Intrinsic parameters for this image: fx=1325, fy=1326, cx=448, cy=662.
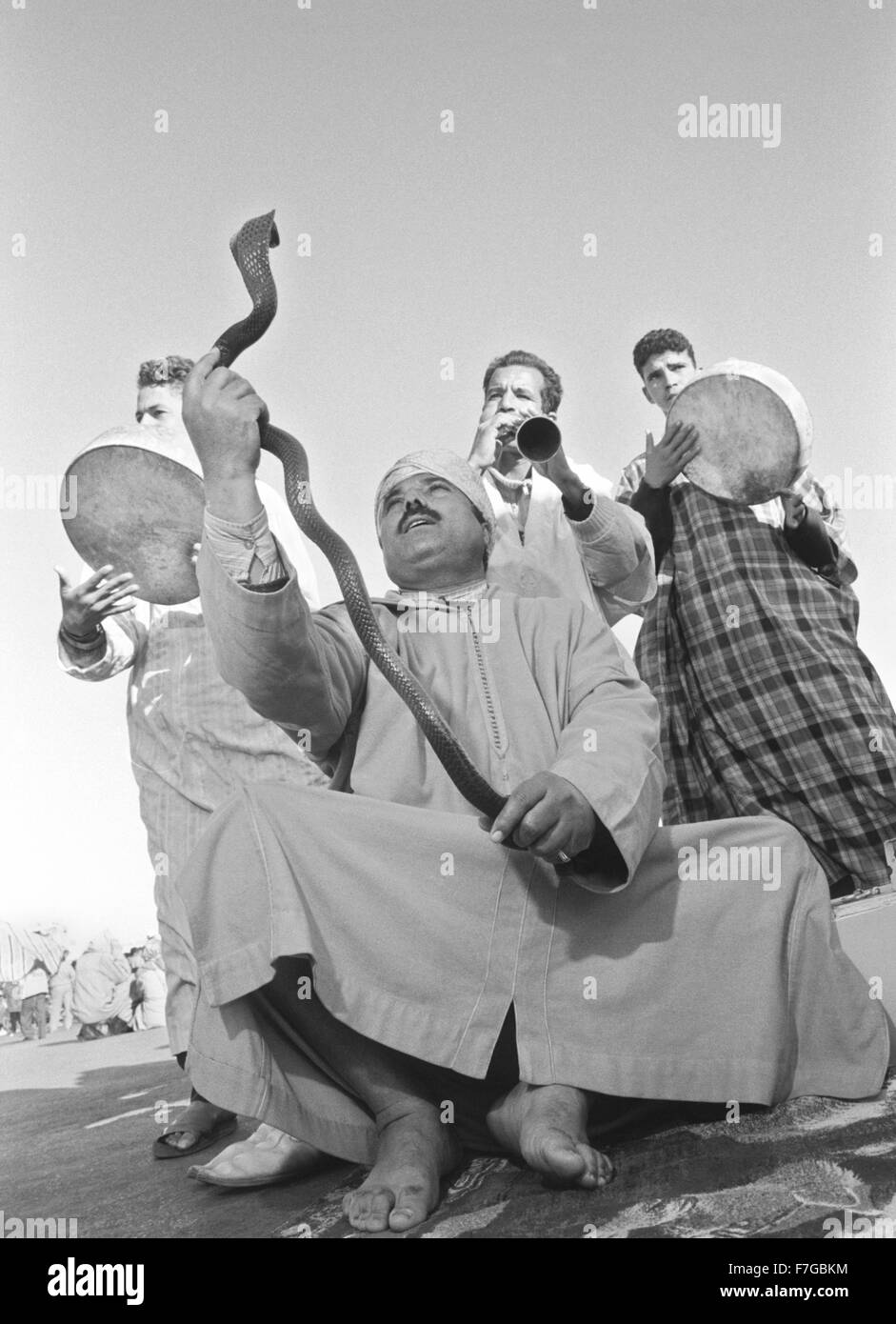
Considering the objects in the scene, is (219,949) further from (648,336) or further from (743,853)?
(648,336)

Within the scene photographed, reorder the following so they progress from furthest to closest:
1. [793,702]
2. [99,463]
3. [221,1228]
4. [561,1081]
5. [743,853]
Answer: [793,702], [99,463], [743,853], [561,1081], [221,1228]

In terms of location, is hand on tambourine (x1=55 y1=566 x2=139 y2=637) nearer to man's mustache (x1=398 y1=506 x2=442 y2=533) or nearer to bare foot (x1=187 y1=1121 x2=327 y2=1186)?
man's mustache (x1=398 y1=506 x2=442 y2=533)

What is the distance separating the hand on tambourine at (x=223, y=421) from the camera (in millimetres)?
2316

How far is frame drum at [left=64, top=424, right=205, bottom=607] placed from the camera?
12.0ft

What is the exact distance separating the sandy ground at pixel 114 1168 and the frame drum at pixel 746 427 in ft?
8.01

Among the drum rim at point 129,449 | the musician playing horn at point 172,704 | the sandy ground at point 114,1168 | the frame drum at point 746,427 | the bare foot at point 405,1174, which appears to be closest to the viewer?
the bare foot at point 405,1174

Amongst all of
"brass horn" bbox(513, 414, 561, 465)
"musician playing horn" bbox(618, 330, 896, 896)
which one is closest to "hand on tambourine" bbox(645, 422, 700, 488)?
"musician playing horn" bbox(618, 330, 896, 896)

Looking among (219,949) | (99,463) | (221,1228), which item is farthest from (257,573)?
(99,463)

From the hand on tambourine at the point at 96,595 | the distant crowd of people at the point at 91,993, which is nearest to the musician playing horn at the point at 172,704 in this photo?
the hand on tambourine at the point at 96,595

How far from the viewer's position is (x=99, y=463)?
144 inches

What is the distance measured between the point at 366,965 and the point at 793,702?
8.26 ft

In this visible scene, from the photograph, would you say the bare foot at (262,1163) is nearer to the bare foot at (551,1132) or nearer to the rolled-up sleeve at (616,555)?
the bare foot at (551,1132)

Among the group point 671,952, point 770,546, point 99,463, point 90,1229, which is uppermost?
point 99,463

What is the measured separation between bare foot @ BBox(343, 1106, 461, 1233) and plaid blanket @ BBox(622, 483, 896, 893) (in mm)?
2364
